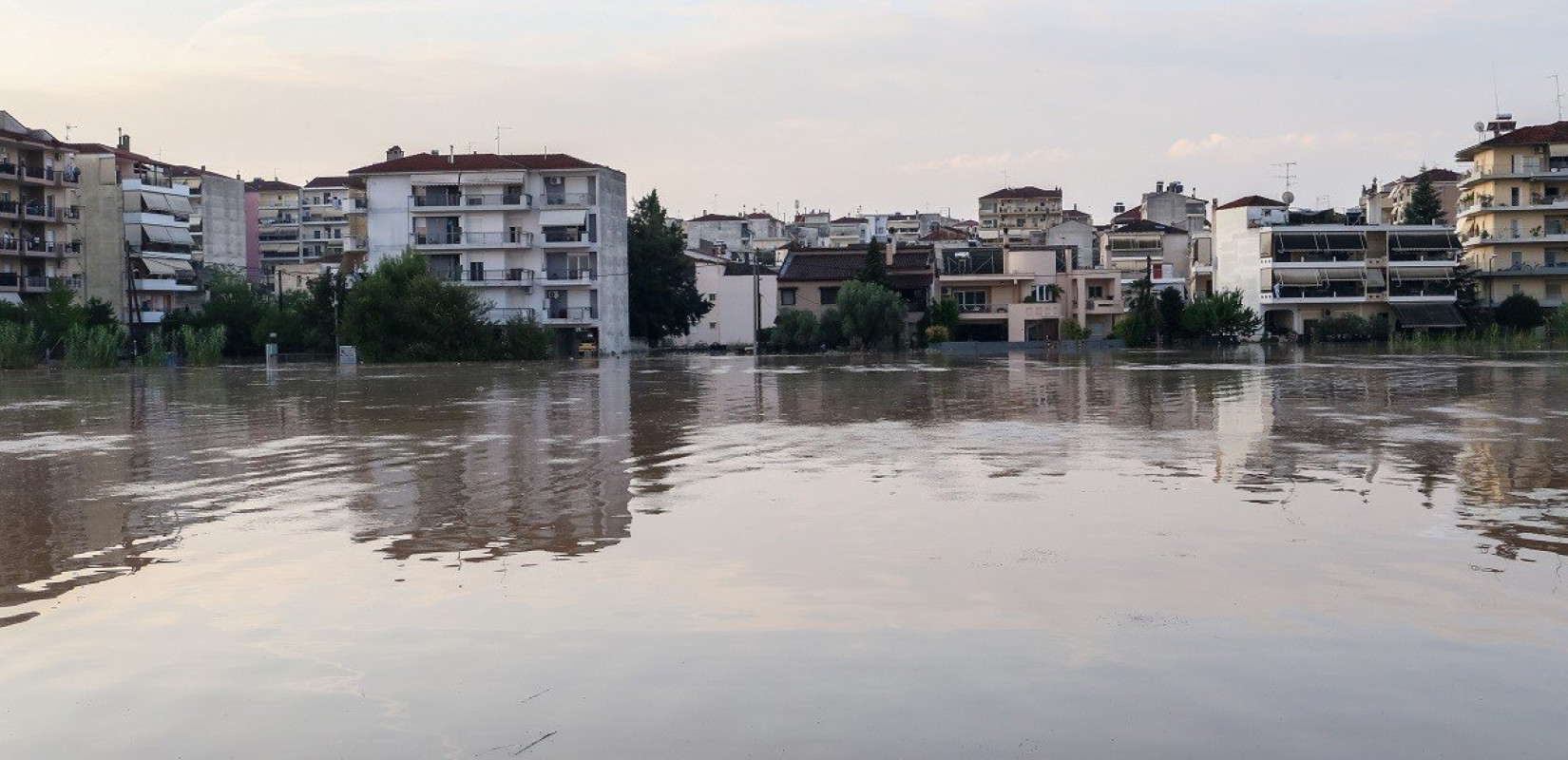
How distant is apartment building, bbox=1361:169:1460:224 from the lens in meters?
125

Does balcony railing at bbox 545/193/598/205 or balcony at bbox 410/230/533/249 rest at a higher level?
balcony railing at bbox 545/193/598/205

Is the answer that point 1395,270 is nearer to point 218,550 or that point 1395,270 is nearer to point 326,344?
point 326,344

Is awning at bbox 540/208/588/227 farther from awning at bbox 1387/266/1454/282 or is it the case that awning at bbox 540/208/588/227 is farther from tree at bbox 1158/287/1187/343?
awning at bbox 1387/266/1454/282

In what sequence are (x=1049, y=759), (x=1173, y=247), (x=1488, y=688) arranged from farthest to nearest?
(x=1173, y=247) < (x=1488, y=688) < (x=1049, y=759)

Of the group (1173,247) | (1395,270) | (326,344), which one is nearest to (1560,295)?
(1395,270)

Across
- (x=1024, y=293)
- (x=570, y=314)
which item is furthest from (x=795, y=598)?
(x=1024, y=293)

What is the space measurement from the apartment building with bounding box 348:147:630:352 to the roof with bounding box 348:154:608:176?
2.4 inches

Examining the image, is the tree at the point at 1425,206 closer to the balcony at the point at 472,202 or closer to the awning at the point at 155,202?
the balcony at the point at 472,202

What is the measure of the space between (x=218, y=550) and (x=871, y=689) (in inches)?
254

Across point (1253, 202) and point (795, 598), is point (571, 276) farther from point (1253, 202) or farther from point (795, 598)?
point (795, 598)

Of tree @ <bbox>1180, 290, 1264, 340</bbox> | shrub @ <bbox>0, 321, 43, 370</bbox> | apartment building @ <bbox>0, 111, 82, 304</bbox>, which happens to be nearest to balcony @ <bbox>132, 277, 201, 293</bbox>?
apartment building @ <bbox>0, 111, 82, 304</bbox>

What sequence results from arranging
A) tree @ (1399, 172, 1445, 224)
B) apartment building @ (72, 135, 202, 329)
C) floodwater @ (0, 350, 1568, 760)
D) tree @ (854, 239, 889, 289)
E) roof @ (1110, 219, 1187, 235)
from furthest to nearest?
roof @ (1110, 219, 1187, 235), tree @ (1399, 172, 1445, 224), apartment building @ (72, 135, 202, 329), tree @ (854, 239, 889, 289), floodwater @ (0, 350, 1568, 760)

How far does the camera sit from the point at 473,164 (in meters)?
99.9

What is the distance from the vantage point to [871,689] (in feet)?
23.9
